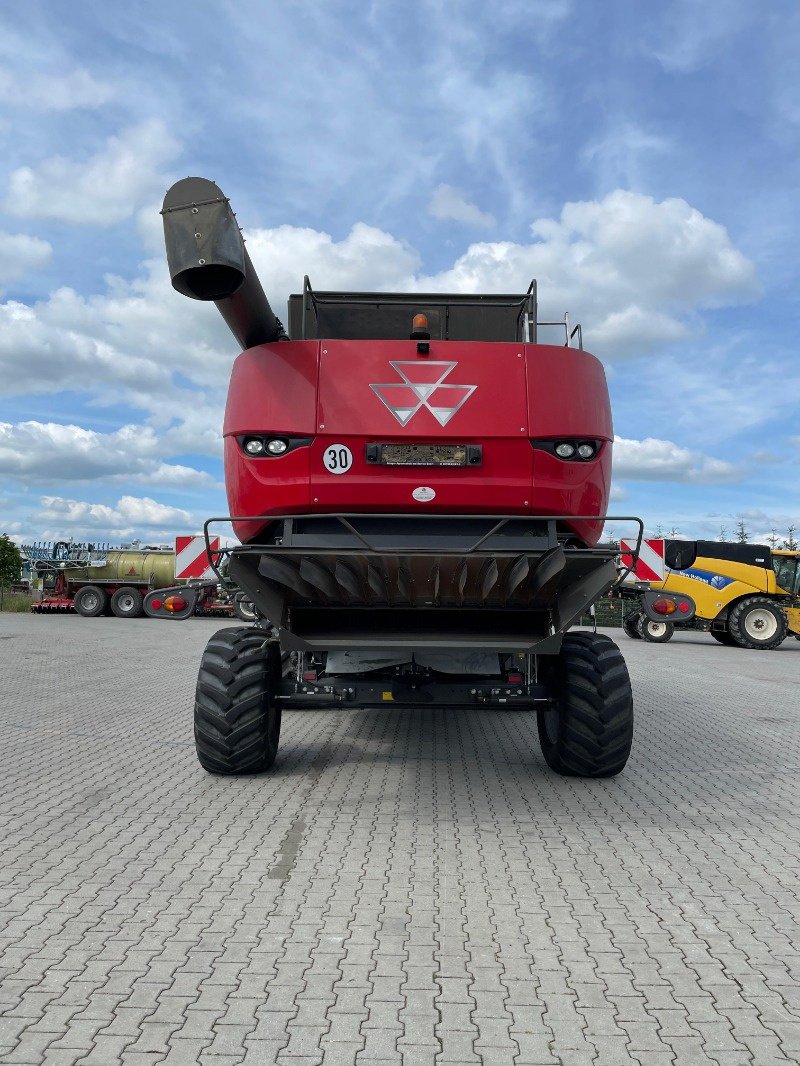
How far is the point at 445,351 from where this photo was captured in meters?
5.43

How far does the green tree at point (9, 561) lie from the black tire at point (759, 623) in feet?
93.9

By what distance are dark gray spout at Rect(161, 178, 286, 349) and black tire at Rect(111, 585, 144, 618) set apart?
26.0 m

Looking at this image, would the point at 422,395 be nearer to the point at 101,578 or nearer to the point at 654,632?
the point at 654,632

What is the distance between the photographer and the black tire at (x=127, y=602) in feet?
97.6

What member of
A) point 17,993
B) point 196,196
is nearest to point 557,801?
point 17,993

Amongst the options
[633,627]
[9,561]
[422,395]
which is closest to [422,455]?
[422,395]

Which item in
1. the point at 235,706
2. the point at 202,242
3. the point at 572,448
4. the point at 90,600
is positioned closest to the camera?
the point at 202,242

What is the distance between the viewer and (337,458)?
5.36m

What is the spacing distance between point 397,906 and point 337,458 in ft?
8.30

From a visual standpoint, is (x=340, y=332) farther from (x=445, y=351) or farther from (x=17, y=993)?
(x=17, y=993)

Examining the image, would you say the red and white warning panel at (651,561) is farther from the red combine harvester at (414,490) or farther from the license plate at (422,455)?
the license plate at (422,455)

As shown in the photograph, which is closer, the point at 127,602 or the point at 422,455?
the point at 422,455

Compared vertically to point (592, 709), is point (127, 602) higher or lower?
higher

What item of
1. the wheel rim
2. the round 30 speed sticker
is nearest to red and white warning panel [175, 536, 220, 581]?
the round 30 speed sticker
